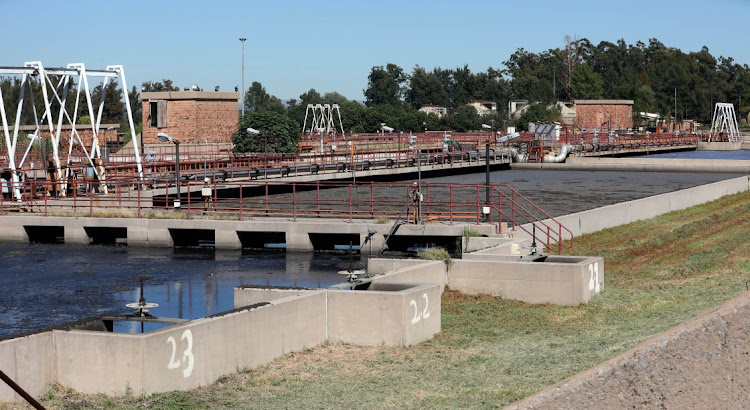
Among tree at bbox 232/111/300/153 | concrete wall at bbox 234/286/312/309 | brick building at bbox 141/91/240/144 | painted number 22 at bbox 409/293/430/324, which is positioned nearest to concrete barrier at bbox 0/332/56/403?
concrete wall at bbox 234/286/312/309

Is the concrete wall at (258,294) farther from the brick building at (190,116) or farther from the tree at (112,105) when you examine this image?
the tree at (112,105)

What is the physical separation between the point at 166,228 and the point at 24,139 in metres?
30.5

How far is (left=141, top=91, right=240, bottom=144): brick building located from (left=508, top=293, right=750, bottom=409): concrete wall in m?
56.3

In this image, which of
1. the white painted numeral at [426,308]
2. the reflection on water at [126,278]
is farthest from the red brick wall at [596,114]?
the white painted numeral at [426,308]

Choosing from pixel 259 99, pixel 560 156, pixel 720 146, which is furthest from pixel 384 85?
pixel 560 156

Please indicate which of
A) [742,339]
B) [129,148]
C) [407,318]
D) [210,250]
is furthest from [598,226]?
[129,148]

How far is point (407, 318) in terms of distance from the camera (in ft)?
56.3

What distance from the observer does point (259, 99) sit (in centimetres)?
18200

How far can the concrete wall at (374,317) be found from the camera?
17.1 m

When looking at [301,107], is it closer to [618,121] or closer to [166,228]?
[618,121]

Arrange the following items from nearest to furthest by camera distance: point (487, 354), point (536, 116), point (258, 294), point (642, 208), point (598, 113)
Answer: point (487, 354) < point (258, 294) < point (642, 208) < point (598, 113) < point (536, 116)

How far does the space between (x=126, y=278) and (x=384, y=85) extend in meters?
157

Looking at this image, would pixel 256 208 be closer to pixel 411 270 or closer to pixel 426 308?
pixel 411 270

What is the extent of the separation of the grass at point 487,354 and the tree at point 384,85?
518ft
